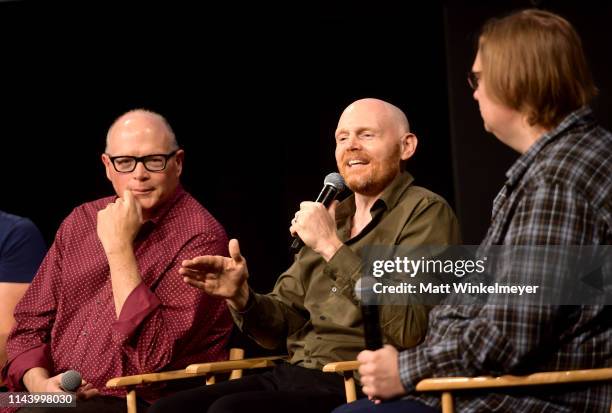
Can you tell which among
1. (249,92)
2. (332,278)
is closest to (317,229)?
(332,278)

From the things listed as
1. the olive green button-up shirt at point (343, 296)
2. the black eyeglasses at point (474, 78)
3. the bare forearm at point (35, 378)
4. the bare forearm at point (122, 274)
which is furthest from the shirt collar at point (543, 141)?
the bare forearm at point (35, 378)

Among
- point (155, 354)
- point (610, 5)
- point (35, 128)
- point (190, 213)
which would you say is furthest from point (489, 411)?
point (35, 128)

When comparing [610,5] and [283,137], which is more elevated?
[610,5]

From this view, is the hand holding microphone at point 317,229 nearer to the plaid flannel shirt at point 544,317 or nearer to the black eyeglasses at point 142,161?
the plaid flannel shirt at point 544,317

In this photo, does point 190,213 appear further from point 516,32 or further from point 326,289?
point 516,32

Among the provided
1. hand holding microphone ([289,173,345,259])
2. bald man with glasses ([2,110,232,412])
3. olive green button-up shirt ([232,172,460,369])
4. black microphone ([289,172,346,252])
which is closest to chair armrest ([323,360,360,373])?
olive green button-up shirt ([232,172,460,369])

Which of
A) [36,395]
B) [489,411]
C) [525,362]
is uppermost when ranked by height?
[525,362]

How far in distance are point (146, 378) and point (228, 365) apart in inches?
10.8

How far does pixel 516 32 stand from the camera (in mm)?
1842

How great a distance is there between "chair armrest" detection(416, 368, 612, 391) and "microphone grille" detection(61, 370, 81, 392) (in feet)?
4.32

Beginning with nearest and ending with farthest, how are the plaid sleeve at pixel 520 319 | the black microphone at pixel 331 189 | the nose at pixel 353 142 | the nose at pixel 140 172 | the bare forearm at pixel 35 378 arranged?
the plaid sleeve at pixel 520 319 → the black microphone at pixel 331 189 → the nose at pixel 353 142 → the bare forearm at pixel 35 378 → the nose at pixel 140 172

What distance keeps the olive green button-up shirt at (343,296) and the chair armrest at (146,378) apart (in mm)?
251

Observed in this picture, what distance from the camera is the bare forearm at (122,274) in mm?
2814

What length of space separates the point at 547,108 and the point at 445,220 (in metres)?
0.78
